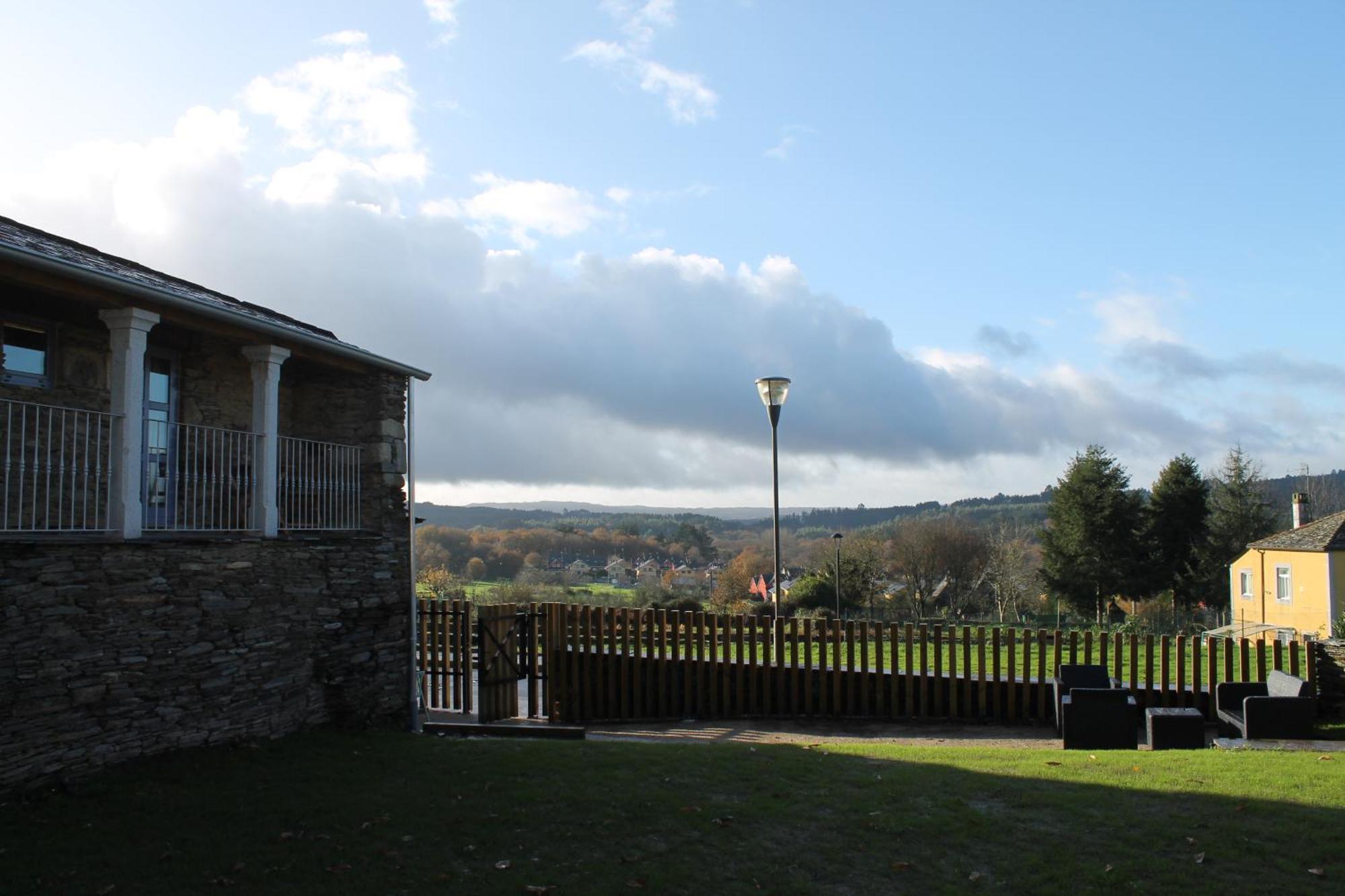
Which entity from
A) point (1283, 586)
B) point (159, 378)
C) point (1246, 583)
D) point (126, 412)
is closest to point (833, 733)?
point (126, 412)

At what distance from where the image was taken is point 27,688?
257 inches

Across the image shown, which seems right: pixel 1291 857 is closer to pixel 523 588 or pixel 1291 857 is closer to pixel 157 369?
pixel 157 369

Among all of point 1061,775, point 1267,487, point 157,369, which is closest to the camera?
point 1061,775

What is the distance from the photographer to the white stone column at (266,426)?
9461mm

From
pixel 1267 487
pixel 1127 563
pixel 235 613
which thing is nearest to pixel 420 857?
pixel 235 613

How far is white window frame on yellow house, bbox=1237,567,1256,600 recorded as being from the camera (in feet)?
116

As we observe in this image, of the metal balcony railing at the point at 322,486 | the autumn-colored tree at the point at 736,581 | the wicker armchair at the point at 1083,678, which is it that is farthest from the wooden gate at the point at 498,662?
the autumn-colored tree at the point at 736,581

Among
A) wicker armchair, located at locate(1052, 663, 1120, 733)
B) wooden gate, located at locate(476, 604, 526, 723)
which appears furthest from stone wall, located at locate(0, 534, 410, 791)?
wicker armchair, located at locate(1052, 663, 1120, 733)

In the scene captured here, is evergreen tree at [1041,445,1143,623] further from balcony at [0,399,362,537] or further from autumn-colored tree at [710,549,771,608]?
balcony at [0,399,362,537]

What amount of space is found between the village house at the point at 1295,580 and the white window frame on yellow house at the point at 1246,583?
1.1 inches

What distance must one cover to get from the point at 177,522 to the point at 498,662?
513 centimetres

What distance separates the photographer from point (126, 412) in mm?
7789

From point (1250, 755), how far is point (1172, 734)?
124 cm

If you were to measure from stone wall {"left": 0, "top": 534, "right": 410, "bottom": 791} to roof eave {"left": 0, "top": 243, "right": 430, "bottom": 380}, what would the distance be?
6.97ft
